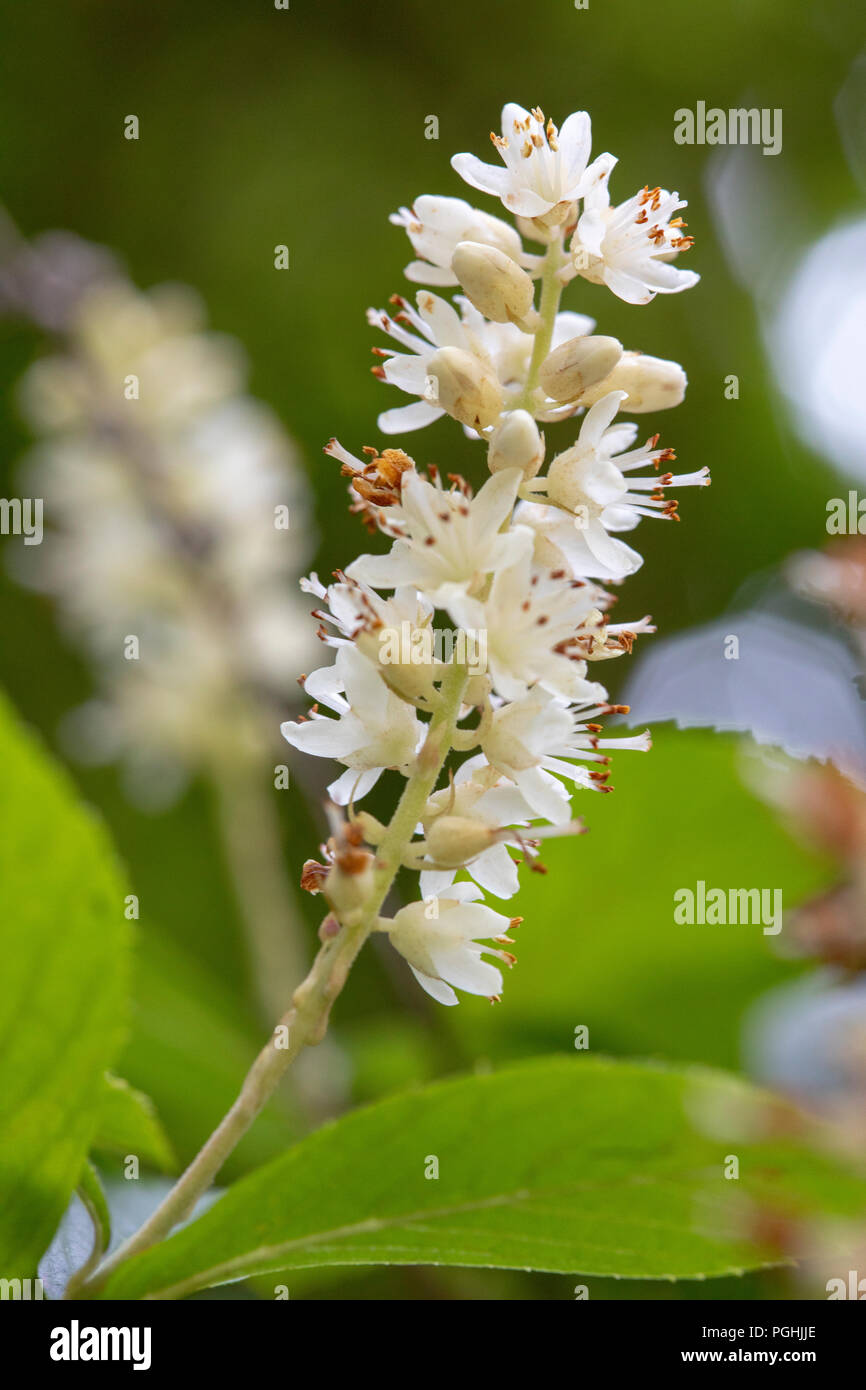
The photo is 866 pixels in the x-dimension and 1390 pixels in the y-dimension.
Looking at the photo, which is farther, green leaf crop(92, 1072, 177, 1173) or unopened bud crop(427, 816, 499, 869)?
green leaf crop(92, 1072, 177, 1173)

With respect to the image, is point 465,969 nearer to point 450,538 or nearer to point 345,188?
point 450,538

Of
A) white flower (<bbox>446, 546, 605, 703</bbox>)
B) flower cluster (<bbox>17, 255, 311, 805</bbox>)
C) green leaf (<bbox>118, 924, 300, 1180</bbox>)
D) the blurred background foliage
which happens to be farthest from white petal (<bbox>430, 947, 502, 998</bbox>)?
the blurred background foliage

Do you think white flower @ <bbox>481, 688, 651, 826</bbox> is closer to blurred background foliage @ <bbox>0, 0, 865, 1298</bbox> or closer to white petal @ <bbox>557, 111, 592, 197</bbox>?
white petal @ <bbox>557, 111, 592, 197</bbox>

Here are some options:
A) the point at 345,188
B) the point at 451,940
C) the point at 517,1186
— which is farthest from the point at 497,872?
the point at 345,188

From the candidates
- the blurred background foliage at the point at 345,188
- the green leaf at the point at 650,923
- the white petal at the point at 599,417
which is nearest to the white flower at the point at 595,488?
the white petal at the point at 599,417
